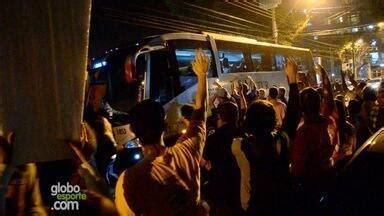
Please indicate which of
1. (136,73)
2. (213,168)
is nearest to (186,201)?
(213,168)

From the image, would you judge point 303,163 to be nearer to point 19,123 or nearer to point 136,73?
point 19,123

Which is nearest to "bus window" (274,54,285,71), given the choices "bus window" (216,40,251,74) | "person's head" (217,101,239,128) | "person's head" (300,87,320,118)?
"bus window" (216,40,251,74)

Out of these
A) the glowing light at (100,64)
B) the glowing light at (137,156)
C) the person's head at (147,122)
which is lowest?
the glowing light at (137,156)

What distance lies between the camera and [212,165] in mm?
3639

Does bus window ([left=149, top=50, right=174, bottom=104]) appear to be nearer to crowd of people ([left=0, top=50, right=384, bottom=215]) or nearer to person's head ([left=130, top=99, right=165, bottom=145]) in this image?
crowd of people ([left=0, top=50, right=384, bottom=215])

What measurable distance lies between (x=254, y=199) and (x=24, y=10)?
214 cm

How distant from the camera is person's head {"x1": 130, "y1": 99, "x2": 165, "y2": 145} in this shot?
2.15 meters

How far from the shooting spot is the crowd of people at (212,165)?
2.08 metres

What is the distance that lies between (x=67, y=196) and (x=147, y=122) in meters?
0.93

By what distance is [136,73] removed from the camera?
10586 mm

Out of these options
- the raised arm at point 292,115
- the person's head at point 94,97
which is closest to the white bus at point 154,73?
the person's head at point 94,97

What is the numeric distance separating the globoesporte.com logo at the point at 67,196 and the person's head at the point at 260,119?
4.01 feet

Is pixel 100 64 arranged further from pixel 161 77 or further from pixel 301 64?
pixel 301 64

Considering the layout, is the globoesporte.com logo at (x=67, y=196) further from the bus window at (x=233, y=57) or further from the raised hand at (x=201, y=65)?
the bus window at (x=233, y=57)
